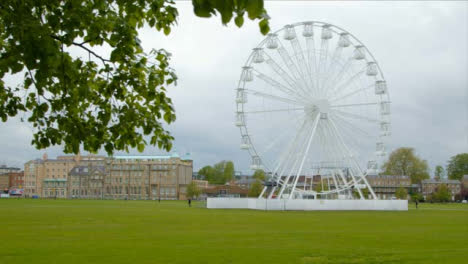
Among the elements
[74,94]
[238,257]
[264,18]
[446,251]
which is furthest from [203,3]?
[446,251]

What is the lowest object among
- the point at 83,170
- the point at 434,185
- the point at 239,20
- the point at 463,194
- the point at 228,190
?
the point at 463,194

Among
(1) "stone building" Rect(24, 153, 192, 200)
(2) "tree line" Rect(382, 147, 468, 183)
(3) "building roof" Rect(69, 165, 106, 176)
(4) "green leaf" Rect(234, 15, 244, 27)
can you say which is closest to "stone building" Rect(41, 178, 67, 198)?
(1) "stone building" Rect(24, 153, 192, 200)

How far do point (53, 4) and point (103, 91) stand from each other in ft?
7.74

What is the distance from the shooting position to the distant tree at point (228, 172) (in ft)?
641

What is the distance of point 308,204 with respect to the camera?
59.0 metres

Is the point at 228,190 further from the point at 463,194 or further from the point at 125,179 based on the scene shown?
the point at 463,194

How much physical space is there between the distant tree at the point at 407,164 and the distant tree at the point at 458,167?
94.7ft

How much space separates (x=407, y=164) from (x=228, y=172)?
6706 centimetres

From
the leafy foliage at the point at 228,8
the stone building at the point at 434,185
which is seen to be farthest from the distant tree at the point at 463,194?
the leafy foliage at the point at 228,8

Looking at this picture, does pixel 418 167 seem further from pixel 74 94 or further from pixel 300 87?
pixel 74 94

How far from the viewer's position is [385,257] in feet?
57.7

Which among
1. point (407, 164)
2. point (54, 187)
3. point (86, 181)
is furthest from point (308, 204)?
point (54, 187)

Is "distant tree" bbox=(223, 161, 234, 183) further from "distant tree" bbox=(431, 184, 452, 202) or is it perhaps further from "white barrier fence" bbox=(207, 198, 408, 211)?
"white barrier fence" bbox=(207, 198, 408, 211)

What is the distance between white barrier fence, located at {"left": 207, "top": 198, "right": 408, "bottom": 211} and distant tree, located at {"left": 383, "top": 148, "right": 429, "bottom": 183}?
307ft
